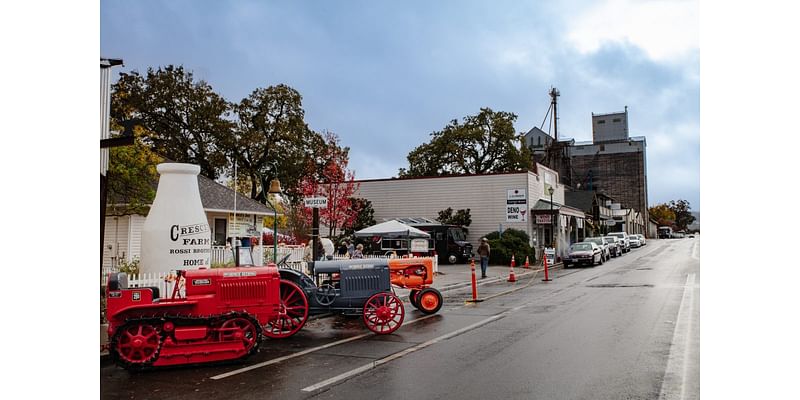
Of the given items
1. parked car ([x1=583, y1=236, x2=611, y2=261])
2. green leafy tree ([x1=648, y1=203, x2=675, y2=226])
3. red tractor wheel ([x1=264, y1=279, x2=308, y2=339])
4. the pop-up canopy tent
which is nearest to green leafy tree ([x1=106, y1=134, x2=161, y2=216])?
red tractor wheel ([x1=264, y1=279, x2=308, y2=339])

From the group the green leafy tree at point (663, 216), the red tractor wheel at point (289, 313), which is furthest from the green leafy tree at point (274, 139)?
the green leafy tree at point (663, 216)

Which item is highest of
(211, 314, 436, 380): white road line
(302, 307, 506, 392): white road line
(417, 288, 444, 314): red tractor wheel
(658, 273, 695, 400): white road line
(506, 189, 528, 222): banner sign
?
(506, 189, 528, 222): banner sign

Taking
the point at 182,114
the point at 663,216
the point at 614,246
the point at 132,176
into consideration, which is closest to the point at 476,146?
the point at 614,246

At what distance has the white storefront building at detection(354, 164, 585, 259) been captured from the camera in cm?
3497

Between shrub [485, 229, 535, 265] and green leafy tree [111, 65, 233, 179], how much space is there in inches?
659

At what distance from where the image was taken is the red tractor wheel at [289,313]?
393 inches

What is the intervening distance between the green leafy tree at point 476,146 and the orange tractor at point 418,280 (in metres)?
39.9

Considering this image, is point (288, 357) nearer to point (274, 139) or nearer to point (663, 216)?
point (274, 139)

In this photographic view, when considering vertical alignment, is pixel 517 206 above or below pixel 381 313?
above

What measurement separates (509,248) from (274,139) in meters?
16.1

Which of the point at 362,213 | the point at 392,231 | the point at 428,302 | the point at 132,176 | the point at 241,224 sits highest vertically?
the point at 132,176

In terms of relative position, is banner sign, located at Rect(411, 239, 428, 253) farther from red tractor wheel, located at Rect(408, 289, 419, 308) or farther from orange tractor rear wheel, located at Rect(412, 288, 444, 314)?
orange tractor rear wheel, located at Rect(412, 288, 444, 314)

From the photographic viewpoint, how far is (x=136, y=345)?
25.4ft

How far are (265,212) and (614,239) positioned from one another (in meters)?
26.1
